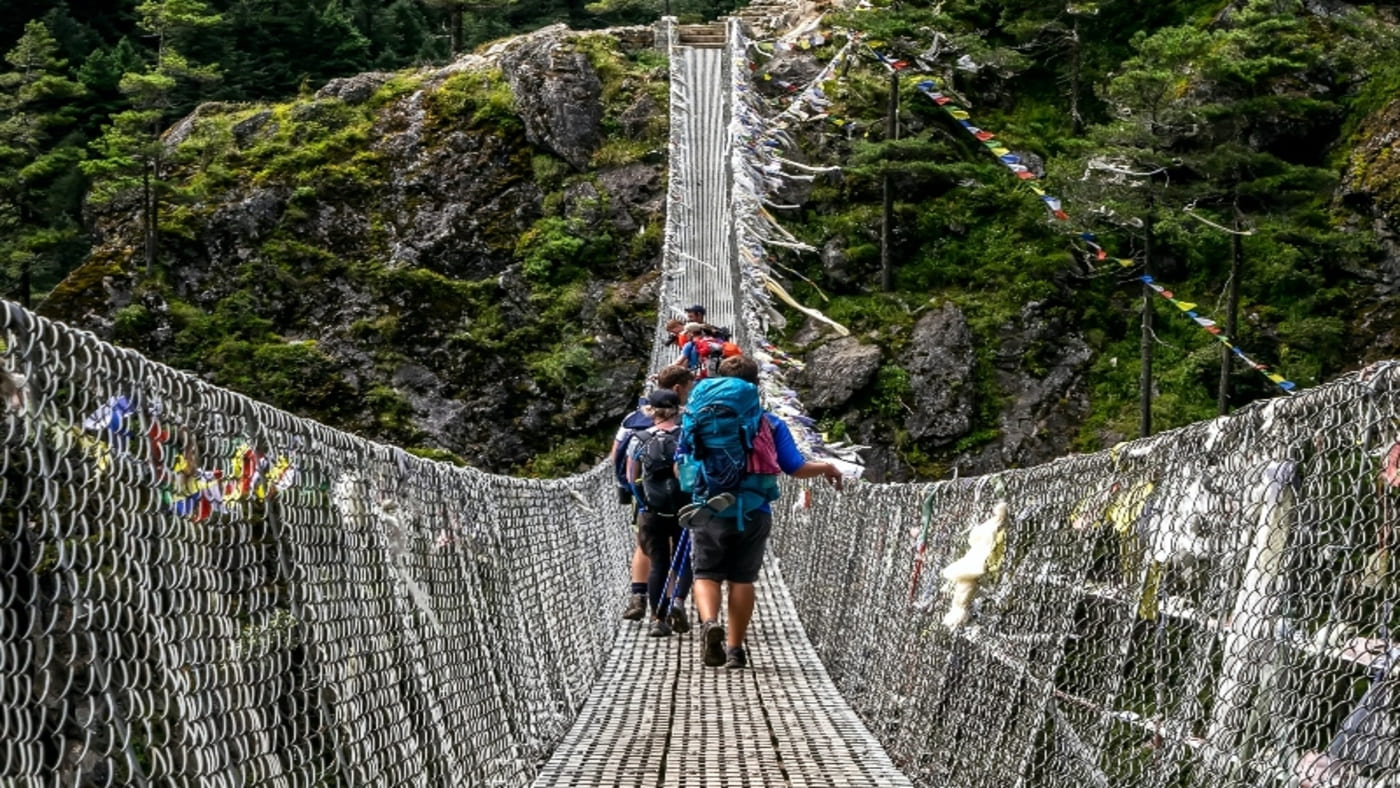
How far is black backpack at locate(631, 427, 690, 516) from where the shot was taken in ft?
18.6

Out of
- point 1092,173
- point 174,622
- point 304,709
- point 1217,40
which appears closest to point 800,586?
point 304,709

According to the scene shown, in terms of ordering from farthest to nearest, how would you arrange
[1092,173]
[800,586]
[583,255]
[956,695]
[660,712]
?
[583,255] → [1092,173] → [800,586] → [660,712] → [956,695]

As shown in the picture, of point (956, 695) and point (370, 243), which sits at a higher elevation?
point (370, 243)

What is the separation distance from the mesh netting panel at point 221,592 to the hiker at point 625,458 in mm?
2489

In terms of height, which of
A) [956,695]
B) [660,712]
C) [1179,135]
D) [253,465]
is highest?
[1179,135]

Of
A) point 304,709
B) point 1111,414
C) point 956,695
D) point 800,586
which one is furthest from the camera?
point 1111,414

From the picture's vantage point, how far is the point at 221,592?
183 cm

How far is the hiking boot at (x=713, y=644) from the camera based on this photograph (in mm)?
5117

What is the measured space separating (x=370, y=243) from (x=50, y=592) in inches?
831

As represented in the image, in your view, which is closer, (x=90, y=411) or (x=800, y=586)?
(x=90, y=411)

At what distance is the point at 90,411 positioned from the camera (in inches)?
59.4

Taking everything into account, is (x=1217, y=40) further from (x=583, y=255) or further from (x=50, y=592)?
(x=50, y=592)

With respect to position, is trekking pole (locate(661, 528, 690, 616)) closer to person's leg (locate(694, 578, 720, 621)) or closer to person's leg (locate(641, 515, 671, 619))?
person's leg (locate(641, 515, 671, 619))

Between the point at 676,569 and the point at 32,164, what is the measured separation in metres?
22.3
